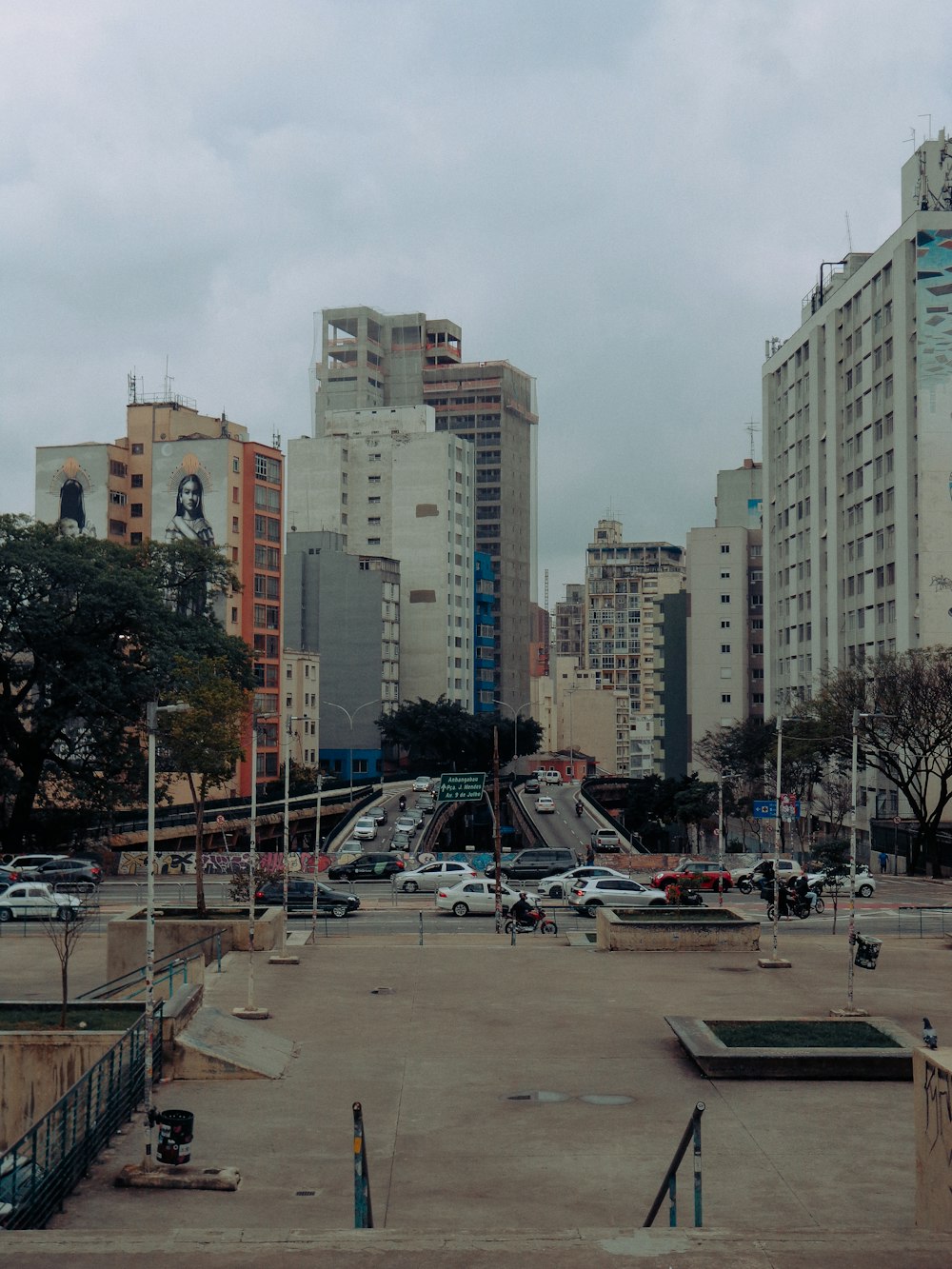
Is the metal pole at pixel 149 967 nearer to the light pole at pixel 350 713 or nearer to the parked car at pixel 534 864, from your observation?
the parked car at pixel 534 864

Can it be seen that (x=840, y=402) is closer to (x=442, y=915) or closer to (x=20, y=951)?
(x=442, y=915)

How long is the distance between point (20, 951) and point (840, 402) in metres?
77.3

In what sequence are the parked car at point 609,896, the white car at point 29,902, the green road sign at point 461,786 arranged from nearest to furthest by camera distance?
the white car at point 29,902
the parked car at point 609,896
the green road sign at point 461,786

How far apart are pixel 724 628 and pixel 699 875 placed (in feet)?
270

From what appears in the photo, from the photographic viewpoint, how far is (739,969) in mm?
34469

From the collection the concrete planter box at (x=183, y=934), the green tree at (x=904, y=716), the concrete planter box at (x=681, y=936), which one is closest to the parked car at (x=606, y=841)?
the green tree at (x=904, y=716)

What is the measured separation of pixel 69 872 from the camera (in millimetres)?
59875

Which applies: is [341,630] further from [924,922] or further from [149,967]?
[149,967]

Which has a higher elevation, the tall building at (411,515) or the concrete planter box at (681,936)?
the tall building at (411,515)

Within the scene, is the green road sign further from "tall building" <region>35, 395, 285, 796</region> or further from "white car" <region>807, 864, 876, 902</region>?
"tall building" <region>35, 395, 285, 796</region>

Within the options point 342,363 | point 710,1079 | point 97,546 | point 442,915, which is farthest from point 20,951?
point 342,363

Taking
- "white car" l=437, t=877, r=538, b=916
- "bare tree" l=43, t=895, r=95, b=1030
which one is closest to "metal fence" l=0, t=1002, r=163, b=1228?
"bare tree" l=43, t=895, r=95, b=1030

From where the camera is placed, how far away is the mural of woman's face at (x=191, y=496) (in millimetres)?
119125

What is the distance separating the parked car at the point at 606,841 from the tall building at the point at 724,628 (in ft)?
150
